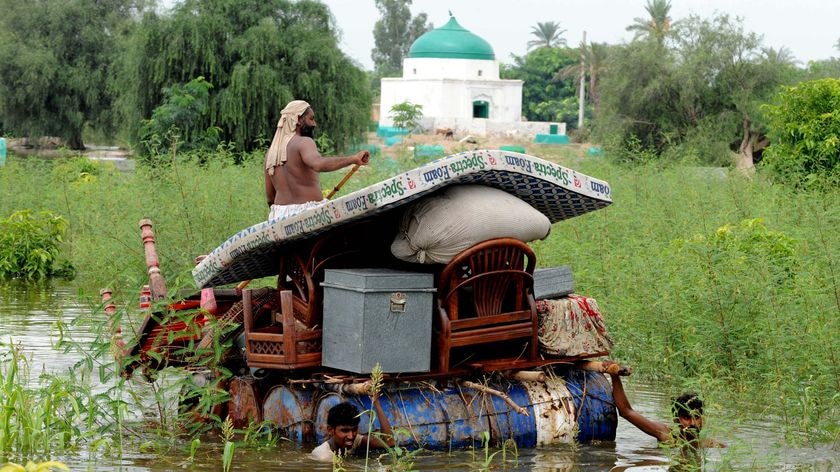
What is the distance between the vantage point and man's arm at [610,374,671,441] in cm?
712

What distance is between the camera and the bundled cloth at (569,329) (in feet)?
23.7

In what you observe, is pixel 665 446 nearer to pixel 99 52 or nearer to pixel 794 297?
pixel 794 297

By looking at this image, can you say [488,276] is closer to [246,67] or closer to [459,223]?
[459,223]

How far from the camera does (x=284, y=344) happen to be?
679 centimetres

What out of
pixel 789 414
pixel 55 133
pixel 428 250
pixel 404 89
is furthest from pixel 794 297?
pixel 404 89

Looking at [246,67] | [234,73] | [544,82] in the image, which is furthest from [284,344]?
[544,82]

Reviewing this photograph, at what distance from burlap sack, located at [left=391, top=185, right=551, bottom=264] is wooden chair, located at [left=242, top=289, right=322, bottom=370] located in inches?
25.2

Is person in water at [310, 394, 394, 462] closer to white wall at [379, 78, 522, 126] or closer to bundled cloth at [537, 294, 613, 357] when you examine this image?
bundled cloth at [537, 294, 613, 357]

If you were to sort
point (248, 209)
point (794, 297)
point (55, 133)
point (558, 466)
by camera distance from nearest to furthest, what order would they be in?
point (558, 466), point (794, 297), point (248, 209), point (55, 133)

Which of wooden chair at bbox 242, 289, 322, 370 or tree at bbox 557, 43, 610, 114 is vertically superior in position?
tree at bbox 557, 43, 610, 114

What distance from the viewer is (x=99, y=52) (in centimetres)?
4494

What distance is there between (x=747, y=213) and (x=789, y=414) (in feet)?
19.4

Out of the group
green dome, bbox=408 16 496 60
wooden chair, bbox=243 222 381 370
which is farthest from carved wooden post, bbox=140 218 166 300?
green dome, bbox=408 16 496 60

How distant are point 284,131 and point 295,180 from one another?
12.2 inches
